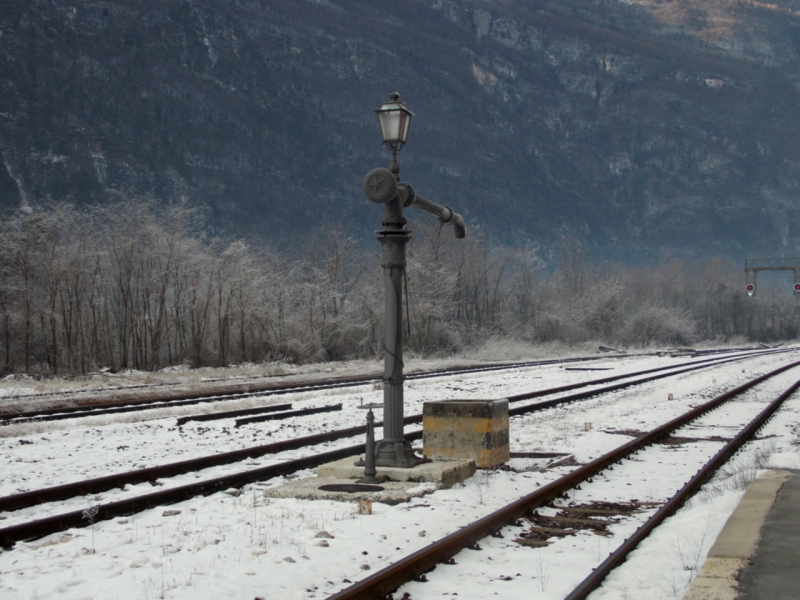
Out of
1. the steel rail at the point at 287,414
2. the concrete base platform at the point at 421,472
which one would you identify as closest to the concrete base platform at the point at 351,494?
the concrete base platform at the point at 421,472

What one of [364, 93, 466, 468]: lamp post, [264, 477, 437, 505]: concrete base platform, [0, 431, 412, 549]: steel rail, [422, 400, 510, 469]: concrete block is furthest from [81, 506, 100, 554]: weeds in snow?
[422, 400, 510, 469]: concrete block

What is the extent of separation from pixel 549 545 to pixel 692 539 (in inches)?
48.0

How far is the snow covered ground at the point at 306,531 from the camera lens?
6.58 meters

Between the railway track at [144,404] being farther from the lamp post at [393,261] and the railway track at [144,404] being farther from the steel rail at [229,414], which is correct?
the lamp post at [393,261]

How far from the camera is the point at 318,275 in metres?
50.7

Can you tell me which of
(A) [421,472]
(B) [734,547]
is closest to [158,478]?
(A) [421,472]

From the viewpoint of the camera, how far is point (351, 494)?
955cm

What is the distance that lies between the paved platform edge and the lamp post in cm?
401

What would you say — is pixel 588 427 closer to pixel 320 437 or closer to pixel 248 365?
pixel 320 437

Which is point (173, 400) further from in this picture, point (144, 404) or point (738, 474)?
point (738, 474)

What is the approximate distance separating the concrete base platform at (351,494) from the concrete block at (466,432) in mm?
1447

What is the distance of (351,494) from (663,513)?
10.5 feet

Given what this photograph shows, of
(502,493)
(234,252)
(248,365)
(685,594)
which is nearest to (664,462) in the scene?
(502,493)

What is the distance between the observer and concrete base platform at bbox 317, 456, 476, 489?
1037cm
